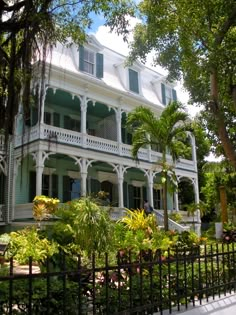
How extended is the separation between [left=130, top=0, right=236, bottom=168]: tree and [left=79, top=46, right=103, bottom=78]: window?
1169 cm

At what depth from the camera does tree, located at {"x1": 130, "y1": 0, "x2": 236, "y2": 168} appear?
773 centimetres

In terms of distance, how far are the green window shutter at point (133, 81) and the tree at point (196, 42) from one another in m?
14.3

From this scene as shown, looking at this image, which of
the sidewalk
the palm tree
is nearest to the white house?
the palm tree

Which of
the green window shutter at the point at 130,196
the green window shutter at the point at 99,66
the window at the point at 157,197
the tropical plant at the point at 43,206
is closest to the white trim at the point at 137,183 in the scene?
the green window shutter at the point at 130,196

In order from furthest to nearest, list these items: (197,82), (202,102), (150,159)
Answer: (150,159), (202,102), (197,82)

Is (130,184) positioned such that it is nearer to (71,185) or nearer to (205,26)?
(71,185)

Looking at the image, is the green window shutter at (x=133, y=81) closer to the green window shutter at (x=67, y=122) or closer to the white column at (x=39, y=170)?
the green window shutter at (x=67, y=122)

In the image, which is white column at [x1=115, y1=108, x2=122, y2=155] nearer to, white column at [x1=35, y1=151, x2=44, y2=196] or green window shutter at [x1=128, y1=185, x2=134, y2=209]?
green window shutter at [x1=128, y1=185, x2=134, y2=209]

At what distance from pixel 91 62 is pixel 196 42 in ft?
43.8

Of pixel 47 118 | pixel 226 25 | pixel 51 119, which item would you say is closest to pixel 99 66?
pixel 51 119

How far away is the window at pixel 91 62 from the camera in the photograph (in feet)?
69.1

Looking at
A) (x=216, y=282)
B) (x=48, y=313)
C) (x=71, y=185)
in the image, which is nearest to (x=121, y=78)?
(x=71, y=185)

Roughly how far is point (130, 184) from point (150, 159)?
232 cm

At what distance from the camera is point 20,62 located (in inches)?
265
